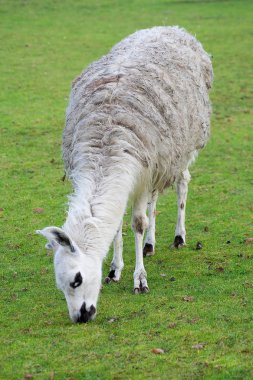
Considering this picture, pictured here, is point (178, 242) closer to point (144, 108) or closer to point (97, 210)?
point (144, 108)

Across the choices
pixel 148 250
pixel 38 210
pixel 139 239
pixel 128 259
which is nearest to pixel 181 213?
pixel 148 250

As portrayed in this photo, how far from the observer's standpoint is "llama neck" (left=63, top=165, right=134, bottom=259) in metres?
7.30

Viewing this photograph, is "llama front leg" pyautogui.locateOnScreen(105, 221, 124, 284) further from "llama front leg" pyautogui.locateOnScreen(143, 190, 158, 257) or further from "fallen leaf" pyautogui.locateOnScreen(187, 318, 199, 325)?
"fallen leaf" pyautogui.locateOnScreen(187, 318, 199, 325)

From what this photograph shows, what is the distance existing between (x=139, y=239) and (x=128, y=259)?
4.25 ft

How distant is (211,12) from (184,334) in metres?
25.2

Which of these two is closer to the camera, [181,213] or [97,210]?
[97,210]

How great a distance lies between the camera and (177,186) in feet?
35.8

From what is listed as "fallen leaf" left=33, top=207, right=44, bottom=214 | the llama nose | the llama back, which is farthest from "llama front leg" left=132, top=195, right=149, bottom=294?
"fallen leaf" left=33, top=207, right=44, bottom=214

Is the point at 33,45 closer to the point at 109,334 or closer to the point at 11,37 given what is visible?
the point at 11,37

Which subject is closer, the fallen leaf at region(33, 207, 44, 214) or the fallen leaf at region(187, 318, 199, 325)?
the fallen leaf at region(187, 318, 199, 325)

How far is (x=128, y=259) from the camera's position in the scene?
1019 centimetres

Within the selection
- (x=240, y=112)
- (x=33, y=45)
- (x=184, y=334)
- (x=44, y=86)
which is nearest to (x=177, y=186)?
(x=184, y=334)

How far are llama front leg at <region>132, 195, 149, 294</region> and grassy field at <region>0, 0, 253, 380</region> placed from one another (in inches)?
7.4

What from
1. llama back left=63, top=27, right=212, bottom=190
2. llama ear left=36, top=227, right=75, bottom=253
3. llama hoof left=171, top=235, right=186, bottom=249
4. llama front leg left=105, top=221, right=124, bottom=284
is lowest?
llama hoof left=171, top=235, right=186, bottom=249
